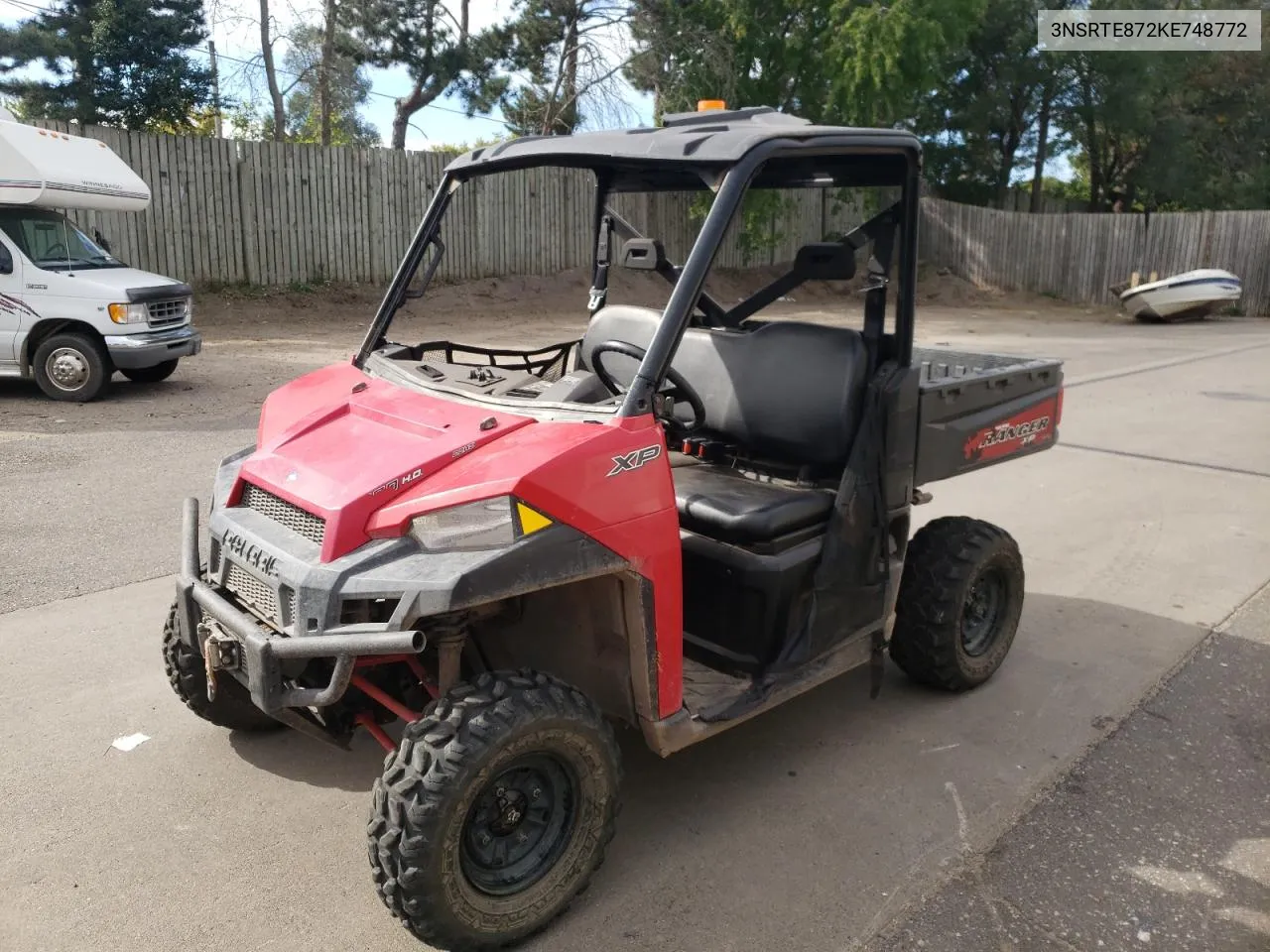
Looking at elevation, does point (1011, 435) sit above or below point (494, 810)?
above

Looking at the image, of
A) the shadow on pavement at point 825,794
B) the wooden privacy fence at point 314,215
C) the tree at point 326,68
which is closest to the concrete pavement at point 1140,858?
the shadow on pavement at point 825,794

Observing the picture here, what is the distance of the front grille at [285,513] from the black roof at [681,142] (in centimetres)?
136

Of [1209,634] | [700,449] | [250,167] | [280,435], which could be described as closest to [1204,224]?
[250,167]

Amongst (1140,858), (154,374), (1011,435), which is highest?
(1011,435)

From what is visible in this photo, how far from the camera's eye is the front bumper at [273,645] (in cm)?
266

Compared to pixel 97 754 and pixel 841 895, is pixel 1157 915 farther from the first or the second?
pixel 97 754

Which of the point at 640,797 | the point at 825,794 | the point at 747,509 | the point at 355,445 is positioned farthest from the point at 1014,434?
the point at 355,445

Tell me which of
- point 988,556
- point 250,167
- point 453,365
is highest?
point 250,167

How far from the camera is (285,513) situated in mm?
3078

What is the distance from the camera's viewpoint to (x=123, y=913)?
2990 millimetres

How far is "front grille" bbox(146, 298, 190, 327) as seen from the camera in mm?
10969

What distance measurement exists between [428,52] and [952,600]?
892 inches

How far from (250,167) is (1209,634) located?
16587 millimetres

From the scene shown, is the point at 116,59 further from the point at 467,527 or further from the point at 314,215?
the point at 467,527
